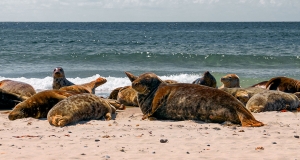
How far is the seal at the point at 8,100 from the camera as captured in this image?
11.3 meters

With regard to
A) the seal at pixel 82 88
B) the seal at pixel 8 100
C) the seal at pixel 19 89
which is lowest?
the seal at pixel 8 100

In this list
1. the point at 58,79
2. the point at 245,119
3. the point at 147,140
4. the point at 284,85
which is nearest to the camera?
the point at 147,140

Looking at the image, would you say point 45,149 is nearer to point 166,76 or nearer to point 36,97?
point 36,97

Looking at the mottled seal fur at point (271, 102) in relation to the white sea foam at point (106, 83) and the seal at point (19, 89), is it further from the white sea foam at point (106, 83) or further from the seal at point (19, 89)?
the white sea foam at point (106, 83)

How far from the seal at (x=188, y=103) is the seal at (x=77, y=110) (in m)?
0.79

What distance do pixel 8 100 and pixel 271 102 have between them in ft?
19.2

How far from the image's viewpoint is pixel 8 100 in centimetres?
1127

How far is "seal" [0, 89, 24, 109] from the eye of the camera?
11258mm

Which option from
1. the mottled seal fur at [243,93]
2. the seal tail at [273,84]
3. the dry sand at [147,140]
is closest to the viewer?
the dry sand at [147,140]

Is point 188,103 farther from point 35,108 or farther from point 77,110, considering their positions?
point 35,108

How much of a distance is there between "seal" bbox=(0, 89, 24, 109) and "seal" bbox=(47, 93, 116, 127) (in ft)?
9.43

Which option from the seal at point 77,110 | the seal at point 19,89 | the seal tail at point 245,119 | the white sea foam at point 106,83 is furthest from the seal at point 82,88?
the seal tail at point 245,119

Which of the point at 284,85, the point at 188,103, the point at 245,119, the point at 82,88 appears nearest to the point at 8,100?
the point at 82,88

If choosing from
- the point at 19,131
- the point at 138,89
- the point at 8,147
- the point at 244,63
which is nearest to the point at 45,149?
the point at 8,147
